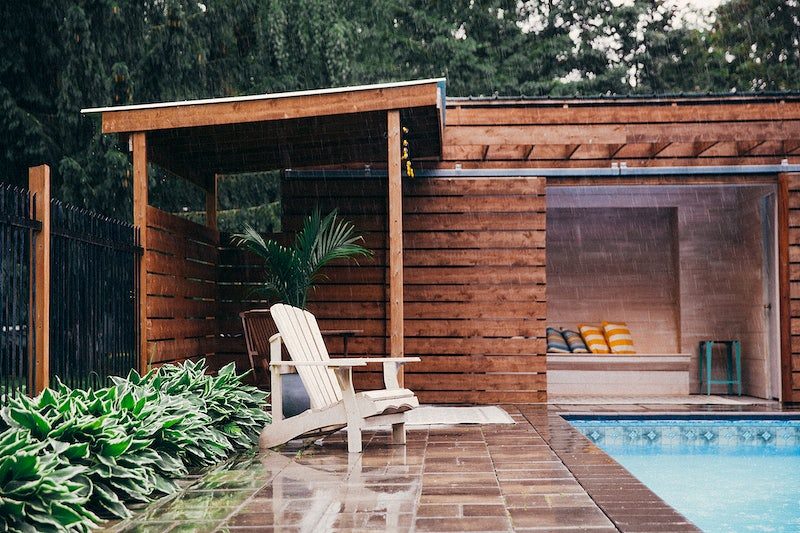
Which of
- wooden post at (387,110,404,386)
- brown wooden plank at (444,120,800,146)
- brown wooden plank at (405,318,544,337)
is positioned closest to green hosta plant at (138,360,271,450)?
wooden post at (387,110,404,386)

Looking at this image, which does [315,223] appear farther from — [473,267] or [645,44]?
[645,44]

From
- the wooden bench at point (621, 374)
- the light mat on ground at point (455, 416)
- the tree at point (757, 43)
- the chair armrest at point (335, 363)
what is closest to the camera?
the chair armrest at point (335, 363)

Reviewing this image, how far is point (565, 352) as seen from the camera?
11.5 m

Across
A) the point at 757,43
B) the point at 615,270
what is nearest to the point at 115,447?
the point at 615,270

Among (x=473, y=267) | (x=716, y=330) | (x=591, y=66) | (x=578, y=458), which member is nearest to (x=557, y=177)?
(x=473, y=267)

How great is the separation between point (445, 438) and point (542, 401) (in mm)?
3371

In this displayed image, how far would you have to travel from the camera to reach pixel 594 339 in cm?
1175

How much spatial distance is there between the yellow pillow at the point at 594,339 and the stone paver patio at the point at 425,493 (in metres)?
5.52

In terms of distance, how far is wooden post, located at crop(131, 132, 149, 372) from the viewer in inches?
278

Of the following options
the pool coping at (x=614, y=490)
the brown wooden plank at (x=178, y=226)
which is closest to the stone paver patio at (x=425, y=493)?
the pool coping at (x=614, y=490)

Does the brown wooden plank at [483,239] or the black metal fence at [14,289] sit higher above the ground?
the brown wooden plank at [483,239]

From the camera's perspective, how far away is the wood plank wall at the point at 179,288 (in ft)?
23.9

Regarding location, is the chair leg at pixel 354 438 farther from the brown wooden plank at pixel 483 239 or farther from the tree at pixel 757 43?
the tree at pixel 757 43

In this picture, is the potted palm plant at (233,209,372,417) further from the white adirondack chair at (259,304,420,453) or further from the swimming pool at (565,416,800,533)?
the swimming pool at (565,416,800,533)
